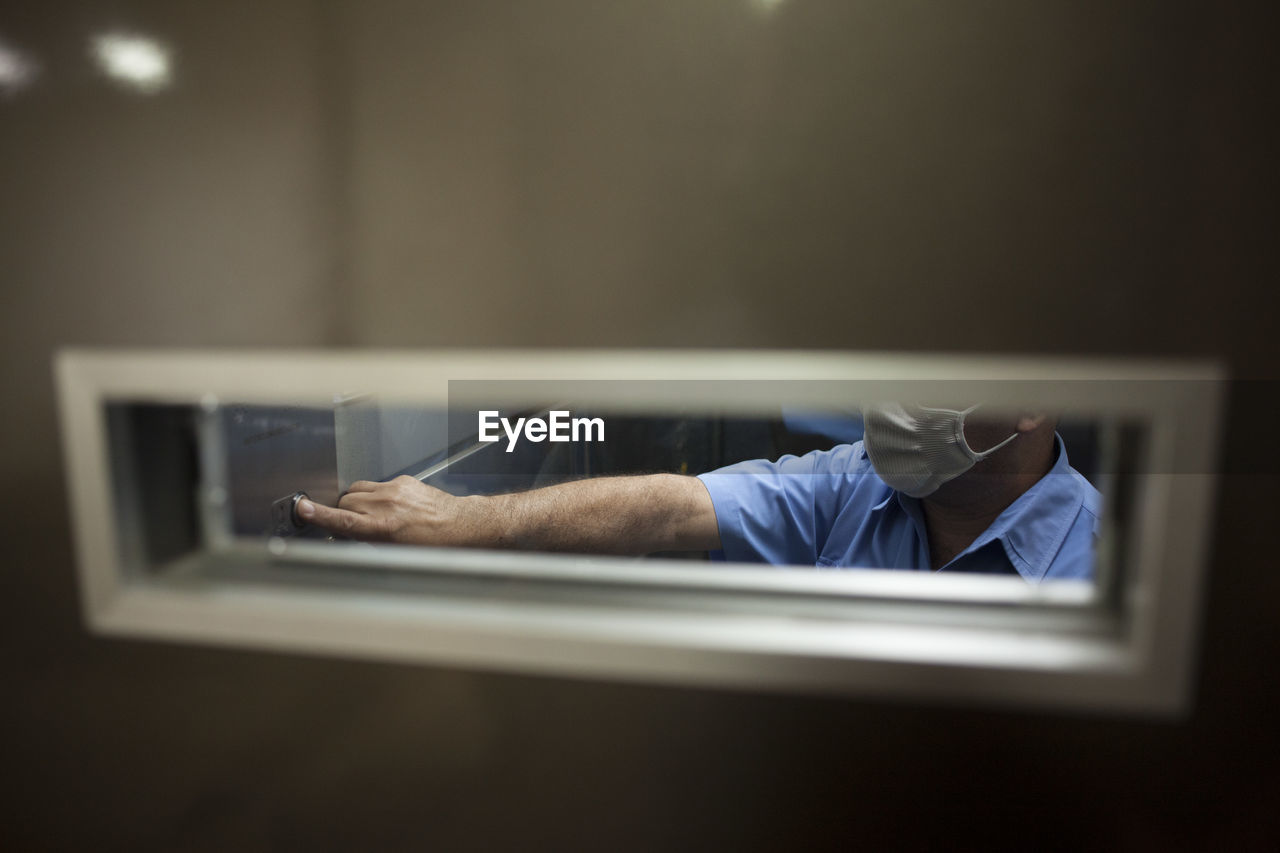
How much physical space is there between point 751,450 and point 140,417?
1.44m

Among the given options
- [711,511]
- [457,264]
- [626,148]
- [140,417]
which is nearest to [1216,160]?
[626,148]

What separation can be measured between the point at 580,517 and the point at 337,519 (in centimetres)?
57

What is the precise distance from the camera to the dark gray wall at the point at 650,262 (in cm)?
37

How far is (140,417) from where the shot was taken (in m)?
0.51

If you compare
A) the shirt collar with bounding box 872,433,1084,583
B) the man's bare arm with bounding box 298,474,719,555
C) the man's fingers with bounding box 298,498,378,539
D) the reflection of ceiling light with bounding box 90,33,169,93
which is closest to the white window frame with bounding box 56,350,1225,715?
the reflection of ceiling light with bounding box 90,33,169,93

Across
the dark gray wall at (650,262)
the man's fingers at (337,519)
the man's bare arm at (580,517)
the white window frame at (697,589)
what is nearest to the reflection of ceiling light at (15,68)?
the dark gray wall at (650,262)

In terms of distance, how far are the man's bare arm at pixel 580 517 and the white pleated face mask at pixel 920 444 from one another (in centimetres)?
41

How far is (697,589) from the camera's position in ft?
1.49

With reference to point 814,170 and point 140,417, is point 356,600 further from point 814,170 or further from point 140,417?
point 814,170

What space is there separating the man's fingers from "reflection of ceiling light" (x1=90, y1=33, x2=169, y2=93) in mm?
594

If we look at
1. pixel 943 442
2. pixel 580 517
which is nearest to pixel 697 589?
pixel 943 442

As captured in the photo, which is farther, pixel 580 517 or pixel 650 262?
pixel 580 517

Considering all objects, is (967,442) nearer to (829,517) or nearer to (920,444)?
(920,444)

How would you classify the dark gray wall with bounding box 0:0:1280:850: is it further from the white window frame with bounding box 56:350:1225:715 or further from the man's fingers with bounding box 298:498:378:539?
the man's fingers with bounding box 298:498:378:539
